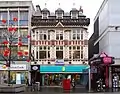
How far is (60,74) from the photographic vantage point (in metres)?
64.4

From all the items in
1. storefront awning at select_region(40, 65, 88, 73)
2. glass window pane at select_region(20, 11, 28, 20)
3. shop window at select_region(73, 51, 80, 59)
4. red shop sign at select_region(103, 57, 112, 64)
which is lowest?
storefront awning at select_region(40, 65, 88, 73)

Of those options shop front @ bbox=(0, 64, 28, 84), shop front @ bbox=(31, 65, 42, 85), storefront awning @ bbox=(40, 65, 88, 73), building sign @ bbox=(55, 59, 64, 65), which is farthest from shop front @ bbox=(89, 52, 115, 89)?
shop front @ bbox=(0, 64, 28, 84)

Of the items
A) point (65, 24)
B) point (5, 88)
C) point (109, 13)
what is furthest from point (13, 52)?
point (5, 88)

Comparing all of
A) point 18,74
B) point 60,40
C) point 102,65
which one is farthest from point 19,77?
point 102,65

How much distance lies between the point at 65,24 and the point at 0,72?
1486 centimetres

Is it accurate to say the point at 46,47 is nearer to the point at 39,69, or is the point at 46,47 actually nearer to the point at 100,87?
the point at 39,69

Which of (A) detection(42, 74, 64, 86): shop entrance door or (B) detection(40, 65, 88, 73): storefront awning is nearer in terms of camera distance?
(B) detection(40, 65, 88, 73): storefront awning

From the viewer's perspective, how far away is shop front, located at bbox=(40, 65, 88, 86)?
206ft

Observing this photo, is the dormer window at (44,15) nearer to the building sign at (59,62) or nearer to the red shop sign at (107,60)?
the building sign at (59,62)

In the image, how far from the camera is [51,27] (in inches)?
2530

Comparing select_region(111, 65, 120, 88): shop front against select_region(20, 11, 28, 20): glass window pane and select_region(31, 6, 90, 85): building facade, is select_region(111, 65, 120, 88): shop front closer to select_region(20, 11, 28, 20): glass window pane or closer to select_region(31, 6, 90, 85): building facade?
select_region(31, 6, 90, 85): building facade

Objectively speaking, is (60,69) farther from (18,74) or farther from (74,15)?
(74,15)

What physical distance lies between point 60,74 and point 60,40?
6276 mm

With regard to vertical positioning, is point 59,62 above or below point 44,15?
below
